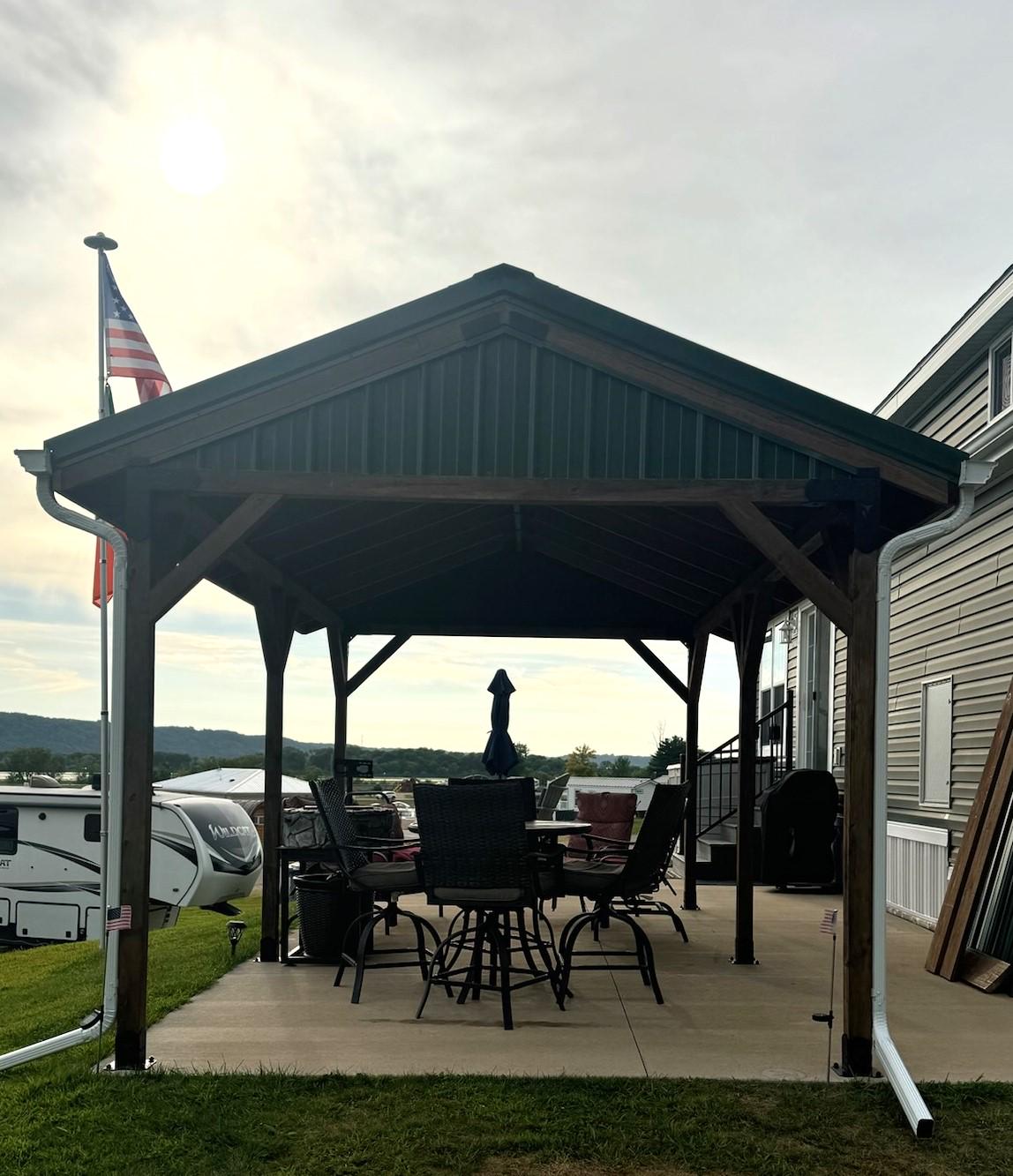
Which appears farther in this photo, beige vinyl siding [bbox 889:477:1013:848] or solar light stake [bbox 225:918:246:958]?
beige vinyl siding [bbox 889:477:1013:848]

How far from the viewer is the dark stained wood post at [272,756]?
21.8ft

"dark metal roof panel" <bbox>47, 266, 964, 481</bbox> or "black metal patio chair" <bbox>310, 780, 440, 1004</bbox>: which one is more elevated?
"dark metal roof panel" <bbox>47, 266, 964, 481</bbox>

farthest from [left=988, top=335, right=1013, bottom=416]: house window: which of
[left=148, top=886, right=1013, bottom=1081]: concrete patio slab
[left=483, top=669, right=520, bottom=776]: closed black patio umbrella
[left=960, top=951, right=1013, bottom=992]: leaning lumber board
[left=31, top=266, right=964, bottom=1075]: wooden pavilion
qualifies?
[left=483, top=669, right=520, bottom=776]: closed black patio umbrella

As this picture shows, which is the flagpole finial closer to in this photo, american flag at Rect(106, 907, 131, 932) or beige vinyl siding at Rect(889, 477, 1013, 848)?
american flag at Rect(106, 907, 131, 932)

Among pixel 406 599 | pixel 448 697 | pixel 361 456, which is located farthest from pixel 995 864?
pixel 448 697

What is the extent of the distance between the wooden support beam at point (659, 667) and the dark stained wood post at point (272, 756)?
151 inches

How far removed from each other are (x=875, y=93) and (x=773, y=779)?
6.77 metres

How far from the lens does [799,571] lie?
468 centimetres

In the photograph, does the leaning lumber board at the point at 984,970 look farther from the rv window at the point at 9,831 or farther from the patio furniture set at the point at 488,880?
the rv window at the point at 9,831

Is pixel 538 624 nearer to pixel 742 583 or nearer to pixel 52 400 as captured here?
pixel 742 583

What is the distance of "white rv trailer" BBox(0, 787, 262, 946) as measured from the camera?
11.1 m

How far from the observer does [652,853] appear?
600 cm

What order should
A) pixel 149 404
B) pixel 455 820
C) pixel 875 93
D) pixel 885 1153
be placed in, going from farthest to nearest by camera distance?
pixel 875 93 → pixel 455 820 → pixel 149 404 → pixel 885 1153

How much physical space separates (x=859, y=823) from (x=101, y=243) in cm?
720
